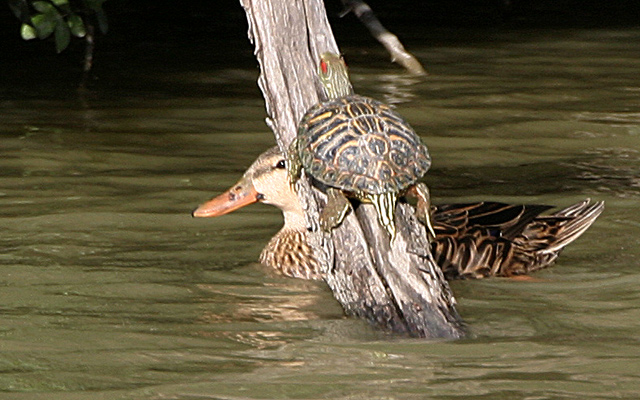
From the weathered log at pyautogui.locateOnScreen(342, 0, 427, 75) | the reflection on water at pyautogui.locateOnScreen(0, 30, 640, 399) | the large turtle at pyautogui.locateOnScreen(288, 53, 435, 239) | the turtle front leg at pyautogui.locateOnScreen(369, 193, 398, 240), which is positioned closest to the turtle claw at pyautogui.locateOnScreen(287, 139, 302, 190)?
the large turtle at pyautogui.locateOnScreen(288, 53, 435, 239)

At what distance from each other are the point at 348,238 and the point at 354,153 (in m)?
0.36

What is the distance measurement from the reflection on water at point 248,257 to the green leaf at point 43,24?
0.83 metres

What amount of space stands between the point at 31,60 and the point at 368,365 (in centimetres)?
826

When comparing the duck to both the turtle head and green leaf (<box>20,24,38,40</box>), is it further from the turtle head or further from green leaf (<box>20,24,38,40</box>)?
green leaf (<box>20,24,38,40</box>)

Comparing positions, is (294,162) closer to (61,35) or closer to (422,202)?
(422,202)

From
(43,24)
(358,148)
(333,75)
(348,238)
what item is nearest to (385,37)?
(43,24)

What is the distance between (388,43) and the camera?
11195 millimetres

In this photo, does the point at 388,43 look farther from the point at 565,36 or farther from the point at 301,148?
the point at 301,148

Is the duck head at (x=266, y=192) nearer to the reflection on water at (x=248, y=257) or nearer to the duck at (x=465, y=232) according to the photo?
the duck at (x=465, y=232)

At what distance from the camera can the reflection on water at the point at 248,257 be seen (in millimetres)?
4379

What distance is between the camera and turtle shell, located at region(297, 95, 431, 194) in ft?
15.9

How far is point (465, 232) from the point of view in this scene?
6121 mm

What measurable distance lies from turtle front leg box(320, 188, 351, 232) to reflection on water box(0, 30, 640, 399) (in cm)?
46

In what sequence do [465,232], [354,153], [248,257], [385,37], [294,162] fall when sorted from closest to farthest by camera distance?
[354,153], [294,162], [465,232], [248,257], [385,37]
